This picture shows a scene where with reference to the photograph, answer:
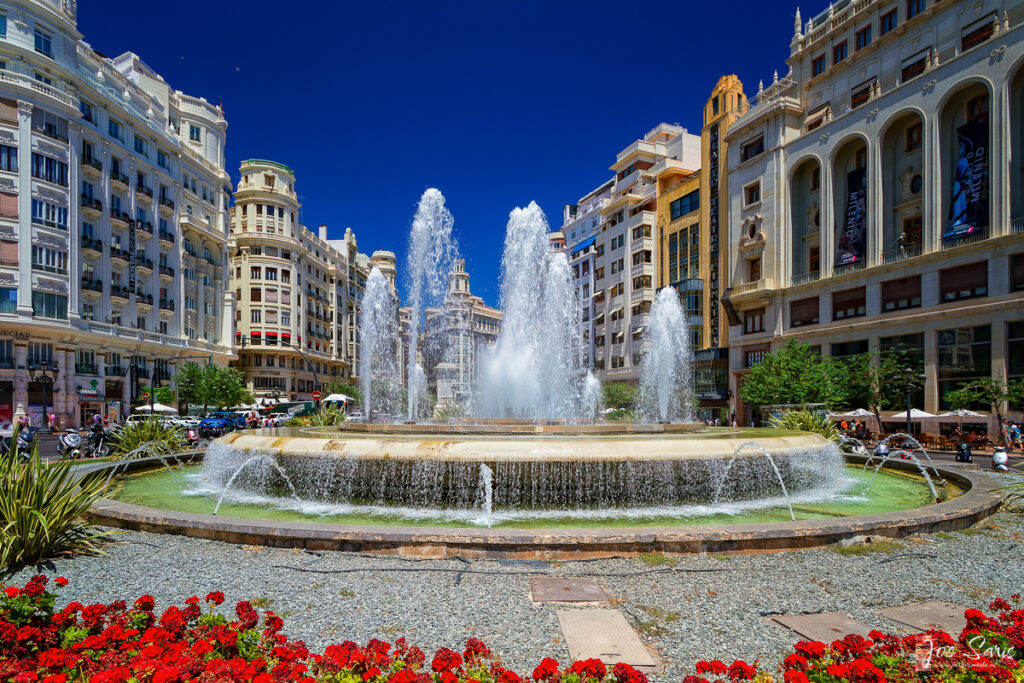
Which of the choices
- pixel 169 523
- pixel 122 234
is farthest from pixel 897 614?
pixel 122 234

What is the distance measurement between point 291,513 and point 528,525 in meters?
3.74

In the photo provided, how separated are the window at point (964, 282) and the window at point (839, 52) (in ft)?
60.7

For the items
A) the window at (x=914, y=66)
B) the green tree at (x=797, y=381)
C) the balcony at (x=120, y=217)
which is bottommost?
the green tree at (x=797, y=381)

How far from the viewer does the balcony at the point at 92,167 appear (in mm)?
40219

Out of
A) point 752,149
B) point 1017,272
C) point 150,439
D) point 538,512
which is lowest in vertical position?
point 538,512

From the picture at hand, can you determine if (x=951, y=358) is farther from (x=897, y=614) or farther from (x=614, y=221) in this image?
(x=614, y=221)

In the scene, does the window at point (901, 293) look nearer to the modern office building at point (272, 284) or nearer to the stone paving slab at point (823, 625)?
the stone paving slab at point (823, 625)

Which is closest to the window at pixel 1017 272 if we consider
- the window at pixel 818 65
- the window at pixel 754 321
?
the window at pixel 754 321

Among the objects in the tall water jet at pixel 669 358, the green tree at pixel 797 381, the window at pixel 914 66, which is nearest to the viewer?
the green tree at pixel 797 381

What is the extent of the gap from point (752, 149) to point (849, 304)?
616 inches

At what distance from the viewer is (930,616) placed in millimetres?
4898

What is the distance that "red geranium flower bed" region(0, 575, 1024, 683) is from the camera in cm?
299

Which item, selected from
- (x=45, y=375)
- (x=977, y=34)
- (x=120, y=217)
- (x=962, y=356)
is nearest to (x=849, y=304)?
(x=962, y=356)

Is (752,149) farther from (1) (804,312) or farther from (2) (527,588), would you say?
(2) (527,588)
